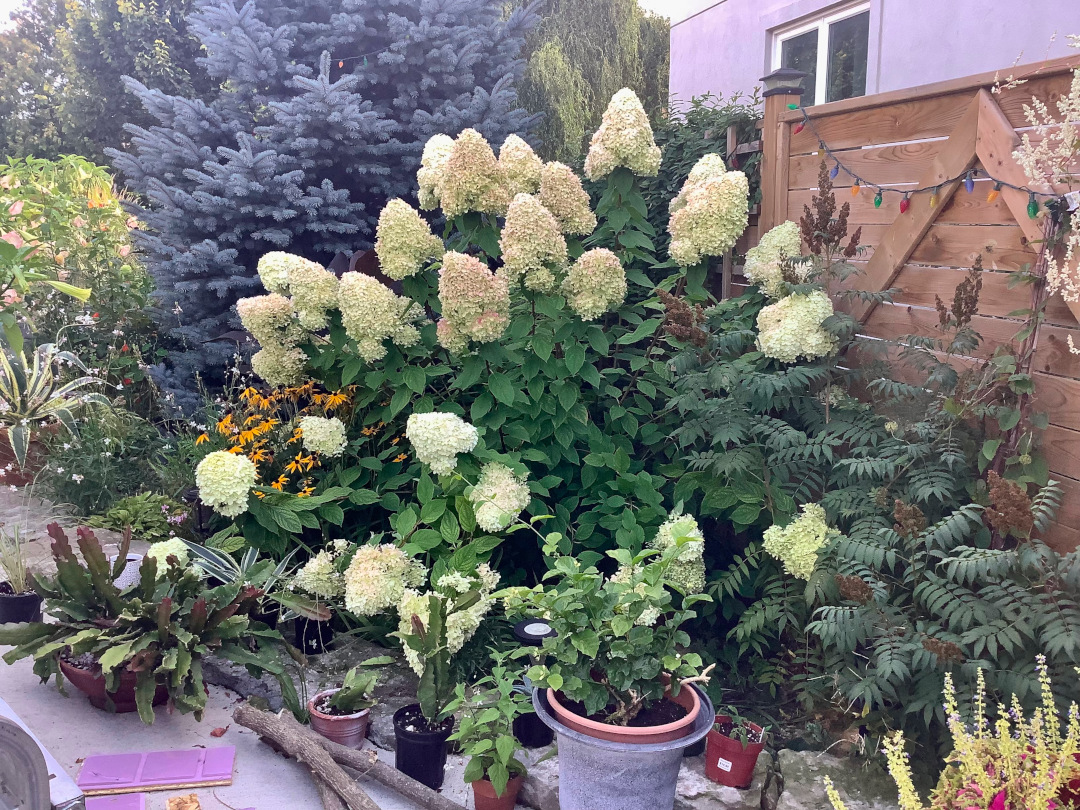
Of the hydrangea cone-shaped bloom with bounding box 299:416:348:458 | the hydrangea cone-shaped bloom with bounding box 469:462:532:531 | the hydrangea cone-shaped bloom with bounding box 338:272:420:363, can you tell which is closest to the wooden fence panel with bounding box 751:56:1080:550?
Answer: the hydrangea cone-shaped bloom with bounding box 469:462:532:531

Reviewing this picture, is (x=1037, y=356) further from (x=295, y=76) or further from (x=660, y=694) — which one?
(x=295, y=76)

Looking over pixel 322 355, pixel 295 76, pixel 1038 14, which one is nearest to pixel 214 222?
pixel 295 76

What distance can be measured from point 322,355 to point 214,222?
73.7 inches

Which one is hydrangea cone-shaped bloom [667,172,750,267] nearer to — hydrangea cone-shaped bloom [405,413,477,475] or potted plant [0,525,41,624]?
hydrangea cone-shaped bloom [405,413,477,475]

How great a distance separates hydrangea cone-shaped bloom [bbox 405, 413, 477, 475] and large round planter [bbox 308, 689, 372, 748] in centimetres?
90

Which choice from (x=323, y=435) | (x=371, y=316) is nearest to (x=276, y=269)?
(x=371, y=316)

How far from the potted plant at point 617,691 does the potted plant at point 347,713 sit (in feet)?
2.33

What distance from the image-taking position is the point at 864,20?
5516mm

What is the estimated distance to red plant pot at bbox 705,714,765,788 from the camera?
248 centimetres

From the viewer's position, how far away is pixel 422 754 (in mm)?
2521

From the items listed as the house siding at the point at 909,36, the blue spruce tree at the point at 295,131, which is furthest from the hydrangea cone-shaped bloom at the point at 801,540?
the blue spruce tree at the point at 295,131

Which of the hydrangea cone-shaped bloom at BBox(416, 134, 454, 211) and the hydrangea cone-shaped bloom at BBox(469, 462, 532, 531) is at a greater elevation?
the hydrangea cone-shaped bloom at BBox(416, 134, 454, 211)

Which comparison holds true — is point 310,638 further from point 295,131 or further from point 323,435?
point 295,131

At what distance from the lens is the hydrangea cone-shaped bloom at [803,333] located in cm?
280
